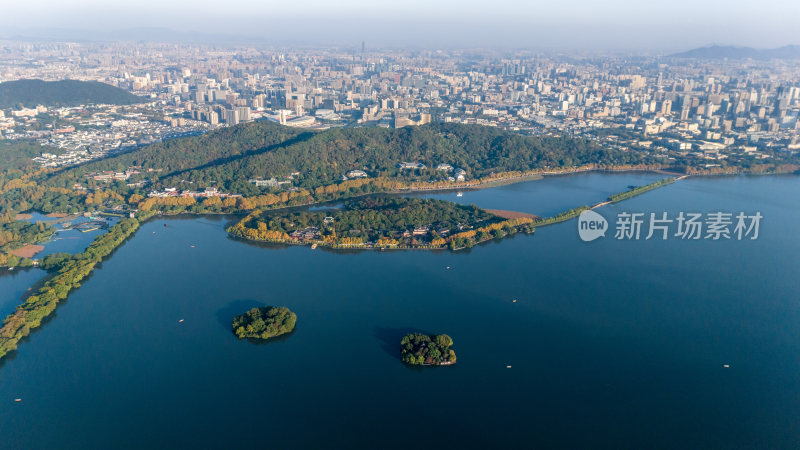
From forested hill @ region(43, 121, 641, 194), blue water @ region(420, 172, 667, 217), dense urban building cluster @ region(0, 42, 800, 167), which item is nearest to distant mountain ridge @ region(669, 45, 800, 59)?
dense urban building cluster @ region(0, 42, 800, 167)

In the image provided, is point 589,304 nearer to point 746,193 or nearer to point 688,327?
point 688,327

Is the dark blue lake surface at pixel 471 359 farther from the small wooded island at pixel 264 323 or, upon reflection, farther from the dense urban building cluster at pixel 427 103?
the dense urban building cluster at pixel 427 103

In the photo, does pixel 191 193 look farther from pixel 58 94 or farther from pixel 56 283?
pixel 58 94

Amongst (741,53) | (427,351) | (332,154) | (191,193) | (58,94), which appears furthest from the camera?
(741,53)

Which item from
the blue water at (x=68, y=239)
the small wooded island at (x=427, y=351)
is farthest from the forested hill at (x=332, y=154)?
the small wooded island at (x=427, y=351)

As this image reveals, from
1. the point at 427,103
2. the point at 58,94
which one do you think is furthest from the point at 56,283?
the point at 427,103

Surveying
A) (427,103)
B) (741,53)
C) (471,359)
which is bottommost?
(471,359)

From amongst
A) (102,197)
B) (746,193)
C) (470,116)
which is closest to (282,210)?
(102,197)
